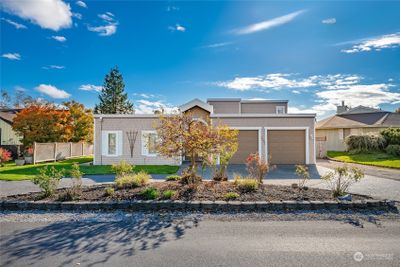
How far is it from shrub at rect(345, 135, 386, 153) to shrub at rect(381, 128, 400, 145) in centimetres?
40

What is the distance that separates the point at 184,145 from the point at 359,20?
407 inches

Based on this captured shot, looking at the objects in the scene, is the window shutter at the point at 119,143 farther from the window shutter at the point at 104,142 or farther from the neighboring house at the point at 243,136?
the window shutter at the point at 104,142

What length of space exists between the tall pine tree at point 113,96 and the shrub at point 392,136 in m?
35.4

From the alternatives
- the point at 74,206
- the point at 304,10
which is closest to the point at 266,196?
the point at 74,206

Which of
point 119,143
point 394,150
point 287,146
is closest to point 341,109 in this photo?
point 394,150

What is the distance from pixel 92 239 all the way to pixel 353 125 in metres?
26.9

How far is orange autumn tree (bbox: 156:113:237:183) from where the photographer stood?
25.4 feet

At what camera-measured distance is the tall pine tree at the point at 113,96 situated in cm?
3819

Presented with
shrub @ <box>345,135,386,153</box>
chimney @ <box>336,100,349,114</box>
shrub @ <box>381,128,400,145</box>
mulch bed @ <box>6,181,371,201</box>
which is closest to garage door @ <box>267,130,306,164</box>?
shrub @ <box>345,135,386,153</box>

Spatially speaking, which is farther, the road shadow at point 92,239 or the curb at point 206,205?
the curb at point 206,205

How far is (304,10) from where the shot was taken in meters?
10.2

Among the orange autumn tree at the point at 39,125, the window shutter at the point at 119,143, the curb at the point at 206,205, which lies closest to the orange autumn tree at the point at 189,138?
the curb at the point at 206,205

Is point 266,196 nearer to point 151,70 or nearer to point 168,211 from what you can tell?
point 168,211

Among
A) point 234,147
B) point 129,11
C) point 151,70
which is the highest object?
point 129,11
